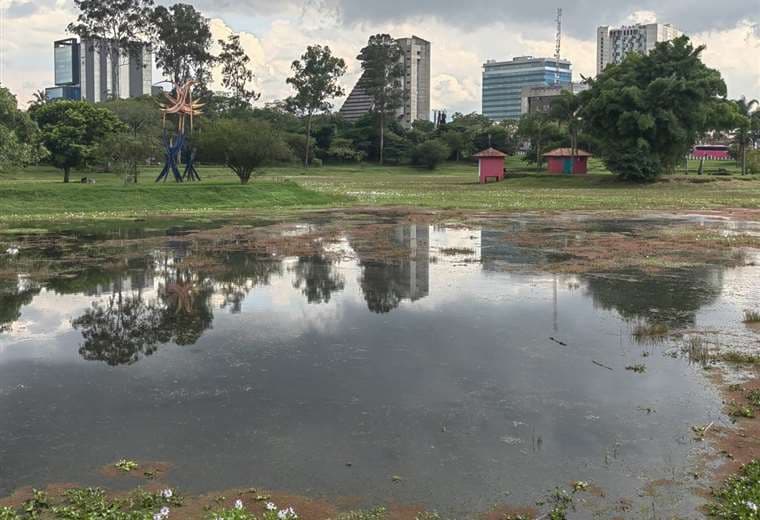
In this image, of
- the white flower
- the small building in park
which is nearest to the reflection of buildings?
the white flower

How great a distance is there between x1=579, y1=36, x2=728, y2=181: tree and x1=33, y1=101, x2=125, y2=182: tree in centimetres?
3475

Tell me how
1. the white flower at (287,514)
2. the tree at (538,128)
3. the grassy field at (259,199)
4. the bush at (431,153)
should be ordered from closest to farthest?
the white flower at (287,514) → the grassy field at (259,199) → the tree at (538,128) → the bush at (431,153)

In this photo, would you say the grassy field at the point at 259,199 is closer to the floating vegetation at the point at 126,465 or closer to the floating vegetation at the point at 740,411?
the floating vegetation at the point at 126,465

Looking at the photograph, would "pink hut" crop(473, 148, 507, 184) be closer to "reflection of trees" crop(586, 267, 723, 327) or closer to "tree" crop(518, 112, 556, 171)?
"tree" crop(518, 112, 556, 171)

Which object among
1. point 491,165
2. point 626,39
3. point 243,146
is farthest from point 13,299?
point 626,39

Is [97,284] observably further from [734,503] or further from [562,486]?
[734,503]

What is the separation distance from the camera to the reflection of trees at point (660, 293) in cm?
1159

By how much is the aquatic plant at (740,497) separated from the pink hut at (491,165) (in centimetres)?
5975

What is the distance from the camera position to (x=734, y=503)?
5.17 m

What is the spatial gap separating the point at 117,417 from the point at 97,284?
785 centimetres

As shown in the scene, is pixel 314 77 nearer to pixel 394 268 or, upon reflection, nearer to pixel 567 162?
pixel 567 162

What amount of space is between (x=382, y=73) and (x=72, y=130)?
5519 centimetres

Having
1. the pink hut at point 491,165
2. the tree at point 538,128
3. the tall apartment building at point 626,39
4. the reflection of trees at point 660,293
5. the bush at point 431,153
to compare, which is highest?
the tall apartment building at point 626,39

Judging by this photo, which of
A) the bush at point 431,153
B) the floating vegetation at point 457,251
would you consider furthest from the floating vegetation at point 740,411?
the bush at point 431,153
